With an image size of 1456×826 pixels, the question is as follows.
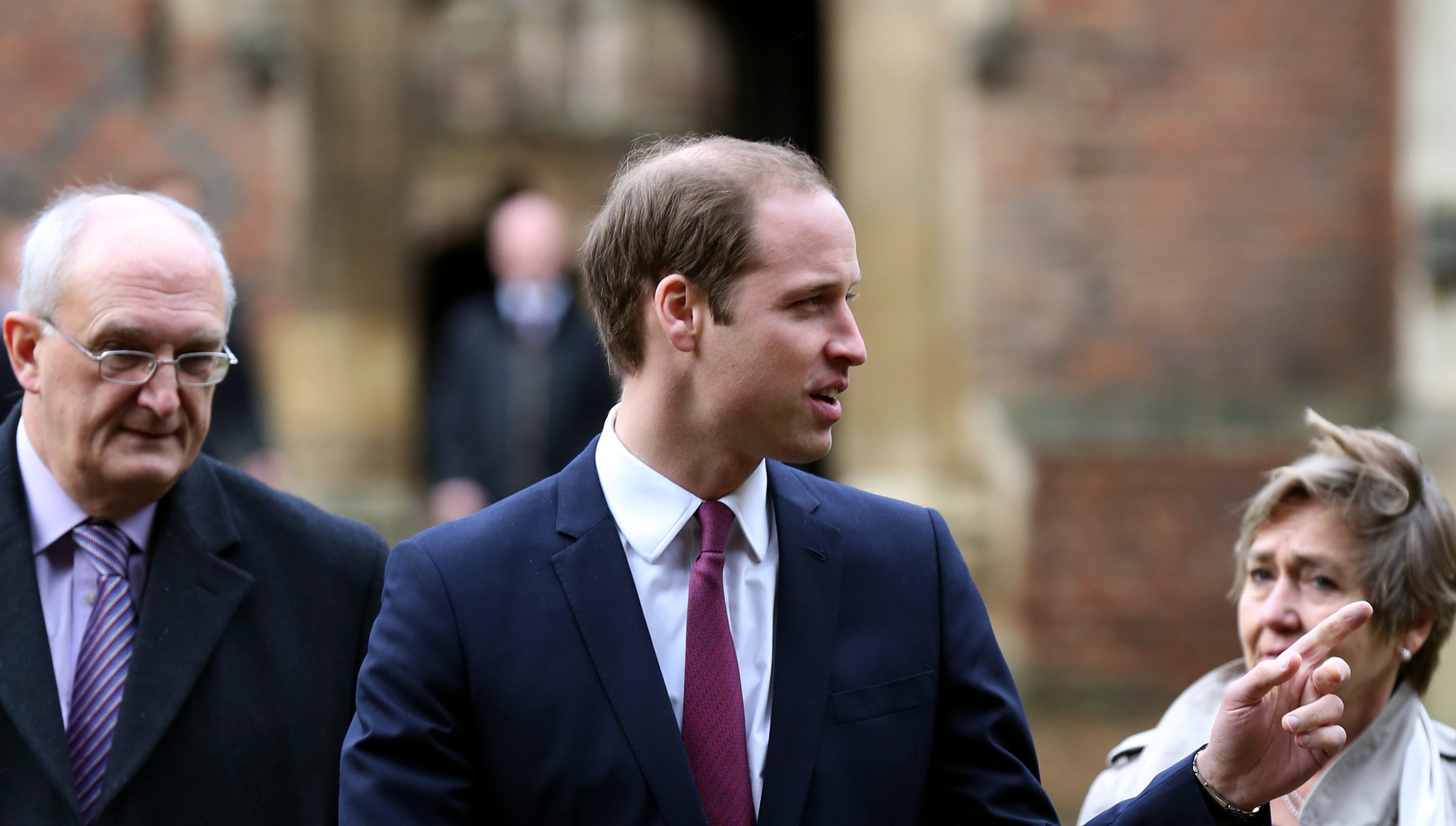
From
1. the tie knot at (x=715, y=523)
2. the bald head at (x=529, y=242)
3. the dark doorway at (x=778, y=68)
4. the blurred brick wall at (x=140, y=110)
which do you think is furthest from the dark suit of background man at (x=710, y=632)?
the dark doorway at (x=778, y=68)

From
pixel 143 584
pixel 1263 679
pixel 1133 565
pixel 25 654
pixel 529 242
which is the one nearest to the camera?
pixel 1263 679

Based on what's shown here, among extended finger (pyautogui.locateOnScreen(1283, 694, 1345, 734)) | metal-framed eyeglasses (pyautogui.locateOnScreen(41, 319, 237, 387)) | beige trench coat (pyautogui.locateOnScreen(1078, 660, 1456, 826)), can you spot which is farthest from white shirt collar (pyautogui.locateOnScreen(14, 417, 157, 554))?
extended finger (pyautogui.locateOnScreen(1283, 694, 1345, 734))

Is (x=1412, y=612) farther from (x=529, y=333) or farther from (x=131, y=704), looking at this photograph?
(x=529, y=333)

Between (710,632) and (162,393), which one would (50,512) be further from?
(710,632)

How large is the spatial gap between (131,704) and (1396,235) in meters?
6.36

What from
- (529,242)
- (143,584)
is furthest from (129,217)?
(529,242)

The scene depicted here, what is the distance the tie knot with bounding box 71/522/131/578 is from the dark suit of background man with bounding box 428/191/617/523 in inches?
141

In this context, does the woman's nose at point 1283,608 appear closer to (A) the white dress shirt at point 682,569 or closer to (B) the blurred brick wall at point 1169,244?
(A) the white dress shirt at point 682,569

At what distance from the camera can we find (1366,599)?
124 inches

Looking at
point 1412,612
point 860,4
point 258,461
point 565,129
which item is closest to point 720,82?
point 565,129

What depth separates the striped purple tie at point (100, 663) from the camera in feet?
9.48

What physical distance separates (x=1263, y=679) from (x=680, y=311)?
920mm

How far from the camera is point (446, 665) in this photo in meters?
2.45

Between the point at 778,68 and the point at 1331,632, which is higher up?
the point at 778,68
